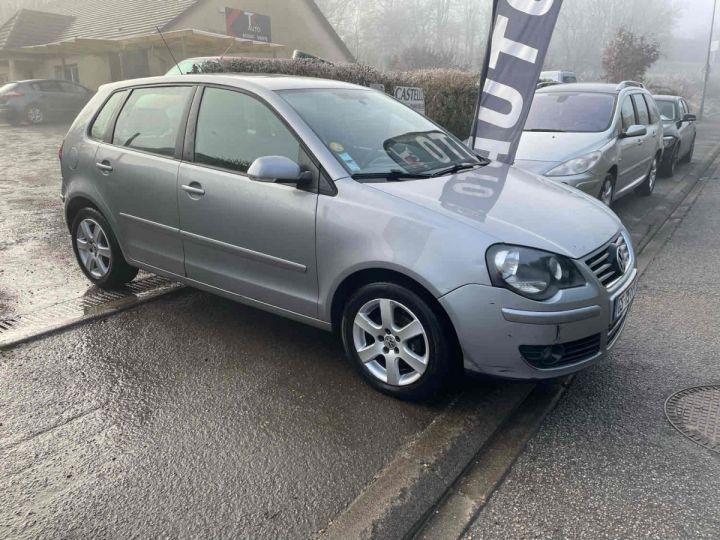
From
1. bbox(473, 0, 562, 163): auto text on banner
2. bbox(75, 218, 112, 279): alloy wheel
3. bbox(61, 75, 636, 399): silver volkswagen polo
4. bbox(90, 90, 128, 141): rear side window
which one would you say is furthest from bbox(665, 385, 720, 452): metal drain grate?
bbox(90, 90, 128, 141): rear side window

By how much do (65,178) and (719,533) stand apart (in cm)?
495

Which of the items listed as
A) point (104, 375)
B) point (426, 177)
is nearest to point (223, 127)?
point (426, 177)

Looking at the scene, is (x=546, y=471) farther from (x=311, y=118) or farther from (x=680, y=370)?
(x=311, y=118)

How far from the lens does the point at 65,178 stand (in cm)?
494

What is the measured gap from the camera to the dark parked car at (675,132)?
37.1 feet

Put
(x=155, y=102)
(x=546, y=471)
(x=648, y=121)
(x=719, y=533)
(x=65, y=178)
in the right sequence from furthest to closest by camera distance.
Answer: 1. (x=648, y=121)
2. (x=65, y=178)
3. (x=155, y=102)
4. (x=546, y=471)
5. (x=719, y=533)

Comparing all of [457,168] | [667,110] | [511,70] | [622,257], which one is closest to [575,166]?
[511,70]

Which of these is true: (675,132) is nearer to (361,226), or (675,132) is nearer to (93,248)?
(361,226)

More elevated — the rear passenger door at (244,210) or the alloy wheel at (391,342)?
the rear passenger door at (244,210)

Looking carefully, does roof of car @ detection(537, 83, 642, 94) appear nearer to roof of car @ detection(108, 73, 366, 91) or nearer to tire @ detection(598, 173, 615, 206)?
tire @ detection(598, 173, 615, 206)

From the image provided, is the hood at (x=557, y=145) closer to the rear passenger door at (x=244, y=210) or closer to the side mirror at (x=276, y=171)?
the rear passenger door at (x=244, y=210)

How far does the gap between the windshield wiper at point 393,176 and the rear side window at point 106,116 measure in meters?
2.31

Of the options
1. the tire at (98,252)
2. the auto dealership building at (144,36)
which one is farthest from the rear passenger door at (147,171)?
the auto dealership building at (144,36)

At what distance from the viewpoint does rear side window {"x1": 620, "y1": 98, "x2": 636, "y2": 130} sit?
7741mm
